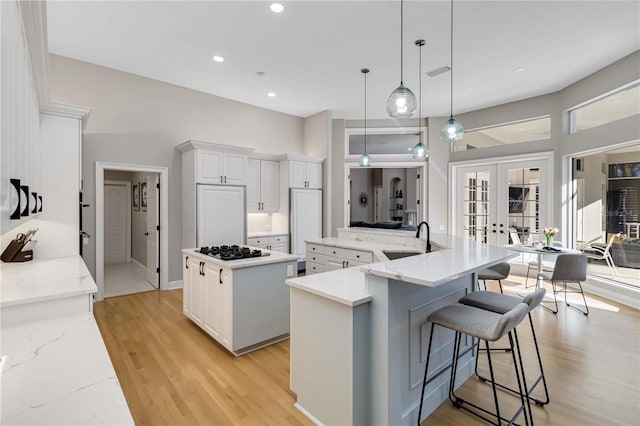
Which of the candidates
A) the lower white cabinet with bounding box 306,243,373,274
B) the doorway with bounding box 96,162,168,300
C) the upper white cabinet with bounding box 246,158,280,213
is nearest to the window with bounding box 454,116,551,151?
the upper white cabinet with bounding box 246,158,280,213

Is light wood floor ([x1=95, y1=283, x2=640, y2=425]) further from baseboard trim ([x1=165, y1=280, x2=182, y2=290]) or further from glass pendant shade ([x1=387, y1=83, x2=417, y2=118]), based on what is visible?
glass pendant shade ([x1=387, y1=83, x2=417, y2=118])

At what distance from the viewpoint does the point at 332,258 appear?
14.0ft

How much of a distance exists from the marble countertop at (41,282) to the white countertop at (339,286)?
125cm

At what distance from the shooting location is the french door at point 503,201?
19.3ft

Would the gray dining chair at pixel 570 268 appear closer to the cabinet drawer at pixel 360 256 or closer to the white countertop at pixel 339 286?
the cabinet drawer at pixel 360 256

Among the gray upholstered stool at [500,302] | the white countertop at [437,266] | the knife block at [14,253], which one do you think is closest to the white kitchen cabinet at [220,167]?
the knife block at [14,253]

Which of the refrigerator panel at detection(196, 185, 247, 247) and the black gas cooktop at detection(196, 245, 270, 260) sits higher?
the refrigerator panel at detection(196, 185, 247, 247)

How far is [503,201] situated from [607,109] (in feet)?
7.14

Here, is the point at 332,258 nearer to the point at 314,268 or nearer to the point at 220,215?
the point at 314,268

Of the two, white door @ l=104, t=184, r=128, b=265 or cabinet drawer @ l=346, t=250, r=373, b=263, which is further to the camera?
white door @ l=104, t=184, r=128, b=265

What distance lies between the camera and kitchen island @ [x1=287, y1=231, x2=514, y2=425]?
1.77m

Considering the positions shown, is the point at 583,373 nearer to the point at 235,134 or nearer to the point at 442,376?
the point at 442,376

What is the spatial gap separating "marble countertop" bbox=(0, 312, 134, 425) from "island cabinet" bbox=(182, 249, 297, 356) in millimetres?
1434

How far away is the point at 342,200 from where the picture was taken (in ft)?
22.8
